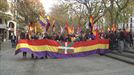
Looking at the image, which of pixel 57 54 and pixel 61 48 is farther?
pixel 61 48

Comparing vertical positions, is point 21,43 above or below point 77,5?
below

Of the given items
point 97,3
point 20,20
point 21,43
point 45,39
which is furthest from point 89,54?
point 20,20

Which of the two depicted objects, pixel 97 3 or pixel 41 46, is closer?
pixel 41 46

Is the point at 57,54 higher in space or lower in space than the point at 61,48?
lower

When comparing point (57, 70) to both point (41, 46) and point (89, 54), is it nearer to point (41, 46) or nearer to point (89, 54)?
point (41, 46)

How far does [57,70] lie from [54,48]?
665 centimetres

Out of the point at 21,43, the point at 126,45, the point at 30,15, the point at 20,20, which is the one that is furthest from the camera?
the point at 20,20

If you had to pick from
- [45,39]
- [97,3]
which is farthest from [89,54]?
[97,3]

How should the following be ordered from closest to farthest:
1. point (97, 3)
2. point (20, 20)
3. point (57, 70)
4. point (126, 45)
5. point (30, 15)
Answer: point (57, 70), point (126, 45), point (97, 3), point (30, 15), point (20, 20)

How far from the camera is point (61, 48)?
23219 millimetres

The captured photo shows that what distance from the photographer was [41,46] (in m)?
22.6

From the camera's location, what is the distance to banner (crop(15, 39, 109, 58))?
878 inches

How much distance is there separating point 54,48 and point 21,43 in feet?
7.29

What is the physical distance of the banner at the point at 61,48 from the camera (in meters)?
22.3
